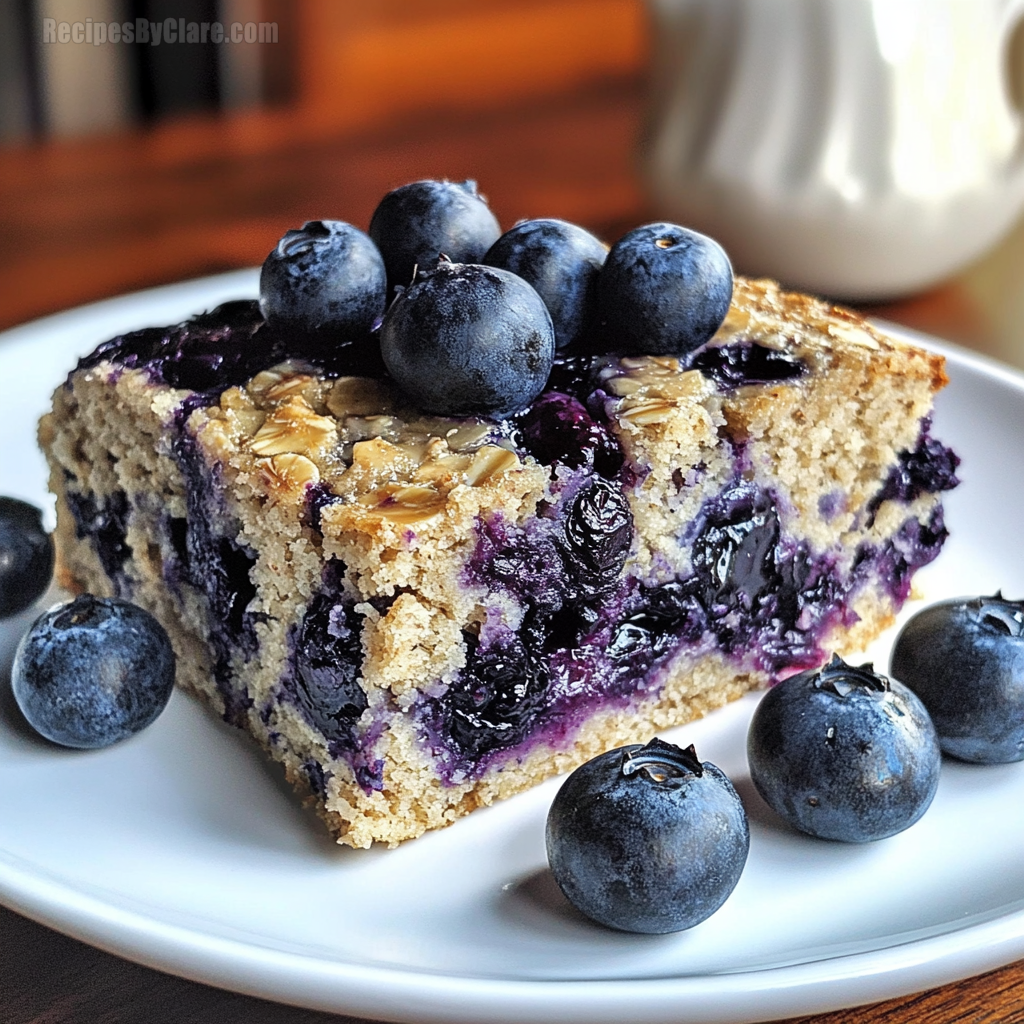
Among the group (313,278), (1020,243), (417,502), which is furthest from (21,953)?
(1020,243)

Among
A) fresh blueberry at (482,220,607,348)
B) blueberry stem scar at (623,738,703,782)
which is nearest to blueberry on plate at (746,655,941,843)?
blueberry stem scar at (623,738,703,782)

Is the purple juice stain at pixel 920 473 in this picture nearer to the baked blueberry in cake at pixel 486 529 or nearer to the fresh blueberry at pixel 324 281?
the baked blueberry in cake at pixel 486 529

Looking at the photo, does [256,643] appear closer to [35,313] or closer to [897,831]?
[897,831]

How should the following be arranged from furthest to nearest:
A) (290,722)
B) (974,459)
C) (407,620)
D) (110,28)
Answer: (110,28)
(974,459)
(290,722)
(407,620)

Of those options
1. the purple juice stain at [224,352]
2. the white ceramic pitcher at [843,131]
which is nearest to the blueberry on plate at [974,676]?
the purple juice stain at [224,352]

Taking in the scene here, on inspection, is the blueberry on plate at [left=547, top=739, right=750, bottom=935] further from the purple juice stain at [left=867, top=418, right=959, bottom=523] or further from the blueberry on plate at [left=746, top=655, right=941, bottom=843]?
the purple juice stain at [left=867, top=418, right=959, bottom=523]
